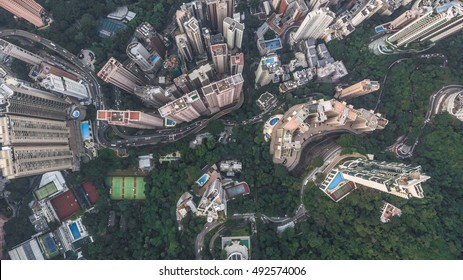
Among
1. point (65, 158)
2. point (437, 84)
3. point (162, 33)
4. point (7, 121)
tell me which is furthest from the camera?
point (162, 33)

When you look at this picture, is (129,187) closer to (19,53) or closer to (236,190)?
(236,190)

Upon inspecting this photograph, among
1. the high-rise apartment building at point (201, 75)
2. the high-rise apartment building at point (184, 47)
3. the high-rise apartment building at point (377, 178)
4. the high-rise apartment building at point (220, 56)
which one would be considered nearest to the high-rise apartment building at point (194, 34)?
the high-rise apartment building at point (184, 47)

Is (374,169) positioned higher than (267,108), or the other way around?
(267,108)

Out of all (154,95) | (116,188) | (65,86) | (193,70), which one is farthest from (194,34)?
(116,188)

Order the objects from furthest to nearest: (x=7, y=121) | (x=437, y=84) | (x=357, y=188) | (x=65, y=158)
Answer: (x=437, y=84)
(x=65, y=158)
(x=357, y=188)
(x=7, y=121)

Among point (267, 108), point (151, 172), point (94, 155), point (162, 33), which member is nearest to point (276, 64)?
point (267, 108)

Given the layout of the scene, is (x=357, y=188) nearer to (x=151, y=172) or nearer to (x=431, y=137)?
(x=431, y=137)

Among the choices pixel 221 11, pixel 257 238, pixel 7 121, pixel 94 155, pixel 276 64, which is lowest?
pixel 257 238

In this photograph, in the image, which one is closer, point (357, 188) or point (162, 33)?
point (357, 188)

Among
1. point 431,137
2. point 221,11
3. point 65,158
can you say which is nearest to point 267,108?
point 221,11
